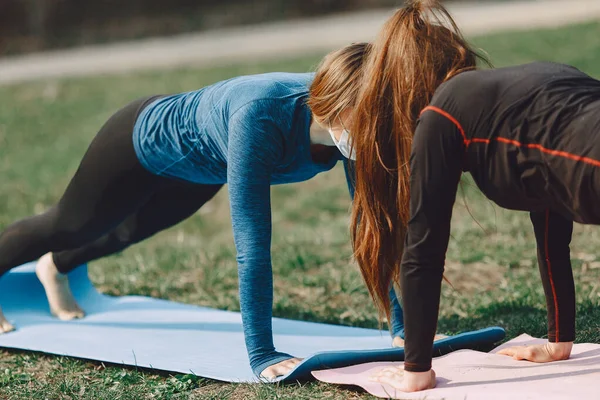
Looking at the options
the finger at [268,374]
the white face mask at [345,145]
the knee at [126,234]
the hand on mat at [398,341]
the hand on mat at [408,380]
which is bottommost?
the hand on mat at [398,341]

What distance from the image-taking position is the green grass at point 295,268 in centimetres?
345

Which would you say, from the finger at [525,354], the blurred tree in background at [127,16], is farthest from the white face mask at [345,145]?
the blurred tree in background at [127,16]

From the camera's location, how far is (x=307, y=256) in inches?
213

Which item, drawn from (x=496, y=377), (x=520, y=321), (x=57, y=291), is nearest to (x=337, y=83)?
(x=496, y=377)

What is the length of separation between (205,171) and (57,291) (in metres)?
1.33

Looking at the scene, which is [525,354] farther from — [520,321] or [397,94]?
[397,94]

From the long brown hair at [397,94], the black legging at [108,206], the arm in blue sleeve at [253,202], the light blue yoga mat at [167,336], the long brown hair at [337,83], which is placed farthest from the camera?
the black legging at [108,206]

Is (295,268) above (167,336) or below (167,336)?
below

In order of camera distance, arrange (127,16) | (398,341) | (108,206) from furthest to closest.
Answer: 1. (127,16)
2. (108,206)
3. (398,341)

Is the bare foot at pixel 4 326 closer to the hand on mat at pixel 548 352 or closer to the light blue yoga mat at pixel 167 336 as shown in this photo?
the light blue yoga mat at pixel 167 336

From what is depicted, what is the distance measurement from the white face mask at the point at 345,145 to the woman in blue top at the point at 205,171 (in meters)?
0.01

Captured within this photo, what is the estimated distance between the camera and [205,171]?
3.62 metres

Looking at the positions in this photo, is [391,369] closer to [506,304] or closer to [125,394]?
[125,394]

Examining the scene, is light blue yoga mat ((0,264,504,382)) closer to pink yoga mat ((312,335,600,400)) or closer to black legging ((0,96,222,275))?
pink yoga mat ((312,335,600,400))
